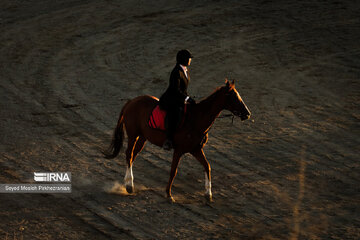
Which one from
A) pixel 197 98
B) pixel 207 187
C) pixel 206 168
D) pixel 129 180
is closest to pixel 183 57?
pixel 206 168

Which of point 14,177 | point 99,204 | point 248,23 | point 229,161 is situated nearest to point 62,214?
point 99,204

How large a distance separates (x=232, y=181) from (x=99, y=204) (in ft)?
10.3

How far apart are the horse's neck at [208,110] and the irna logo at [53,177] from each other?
338cm

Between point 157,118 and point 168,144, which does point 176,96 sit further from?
point 168,144

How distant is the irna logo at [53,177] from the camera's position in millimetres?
12117

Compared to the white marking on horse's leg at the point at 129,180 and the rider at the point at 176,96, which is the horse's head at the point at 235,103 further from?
the white marking on horse's leg at the point at 129,180

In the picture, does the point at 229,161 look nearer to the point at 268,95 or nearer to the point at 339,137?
the point at 339,137

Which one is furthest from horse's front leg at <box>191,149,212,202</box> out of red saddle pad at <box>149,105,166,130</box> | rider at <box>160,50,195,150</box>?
red saddle pad at <box>149,105,166,130</box>

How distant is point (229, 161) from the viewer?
44.7 feet

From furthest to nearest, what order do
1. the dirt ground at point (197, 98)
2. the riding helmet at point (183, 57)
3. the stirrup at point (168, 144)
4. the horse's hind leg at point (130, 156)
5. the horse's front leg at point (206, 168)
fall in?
the horse's hind leg at point (130, 156) < the horse's front leg at point (206, 168) < the stirrup at point (168, 144) < the riding helmet at point (183, 57) < the dirt ground at point (197, 98)

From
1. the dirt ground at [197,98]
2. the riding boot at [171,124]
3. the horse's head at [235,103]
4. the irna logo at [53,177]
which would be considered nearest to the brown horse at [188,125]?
the horse's head at [235,103]

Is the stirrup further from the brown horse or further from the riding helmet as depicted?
the riding helmet

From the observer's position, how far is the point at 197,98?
60.5ft

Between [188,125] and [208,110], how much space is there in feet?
1.67
